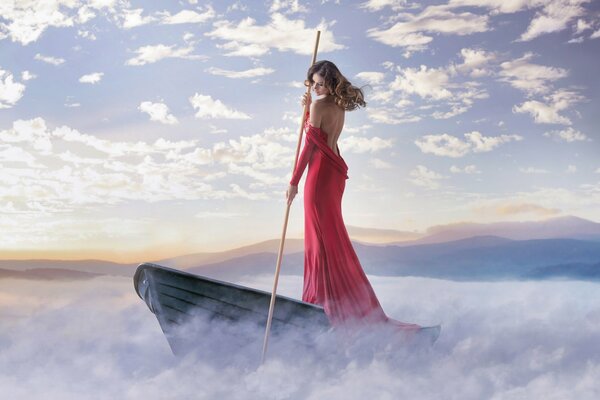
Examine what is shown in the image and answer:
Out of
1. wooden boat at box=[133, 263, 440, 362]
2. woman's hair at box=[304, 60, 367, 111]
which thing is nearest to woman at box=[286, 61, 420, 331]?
woman's hair at box=[304, 60, 367, 111]

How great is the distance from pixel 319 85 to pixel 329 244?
70 cm

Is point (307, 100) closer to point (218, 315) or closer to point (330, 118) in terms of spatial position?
point (330, 118)

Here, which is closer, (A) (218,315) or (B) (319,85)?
(A) (218,315)

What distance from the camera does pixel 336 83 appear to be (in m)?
3.78

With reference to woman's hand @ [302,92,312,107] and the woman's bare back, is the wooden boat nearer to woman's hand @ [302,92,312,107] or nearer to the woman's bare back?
the woman's bare back

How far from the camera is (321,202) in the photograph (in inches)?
148

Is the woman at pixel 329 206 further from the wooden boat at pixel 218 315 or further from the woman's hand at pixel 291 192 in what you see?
the wooden boat at pixel 218 315

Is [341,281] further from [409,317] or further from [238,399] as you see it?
[409,317]

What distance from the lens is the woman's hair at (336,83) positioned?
12.4 feet

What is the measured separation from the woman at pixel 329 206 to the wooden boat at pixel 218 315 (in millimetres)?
151

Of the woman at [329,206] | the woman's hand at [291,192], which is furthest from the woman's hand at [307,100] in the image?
the woman's hand at [291,192]

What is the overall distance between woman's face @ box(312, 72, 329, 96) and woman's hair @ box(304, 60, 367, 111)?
1 centimetres

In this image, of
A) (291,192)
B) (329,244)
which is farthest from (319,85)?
(329,244)

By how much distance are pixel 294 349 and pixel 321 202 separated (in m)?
0.64
